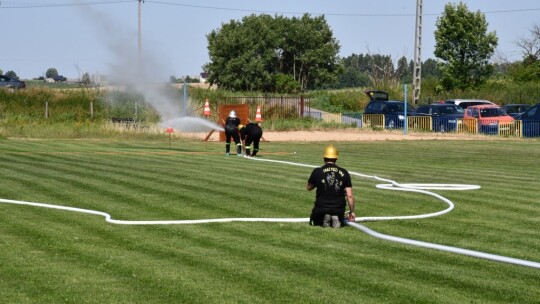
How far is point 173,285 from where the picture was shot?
10.6m

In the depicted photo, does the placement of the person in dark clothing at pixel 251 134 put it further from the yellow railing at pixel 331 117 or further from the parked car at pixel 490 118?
the yellow railing at pixel 331 117

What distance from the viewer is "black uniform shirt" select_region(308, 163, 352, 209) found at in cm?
1507

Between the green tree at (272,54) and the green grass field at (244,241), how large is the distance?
72902 millimetres

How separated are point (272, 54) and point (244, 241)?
90.2 m

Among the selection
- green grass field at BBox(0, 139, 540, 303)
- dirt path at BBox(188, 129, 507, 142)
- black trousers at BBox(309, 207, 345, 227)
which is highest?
dirt path at BBox(188, 129, 507, 142)

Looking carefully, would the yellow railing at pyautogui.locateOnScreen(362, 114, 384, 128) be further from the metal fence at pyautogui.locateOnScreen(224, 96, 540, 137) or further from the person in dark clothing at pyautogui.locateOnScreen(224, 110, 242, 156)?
the person in dark clothing at pyautogui.locateOnScreen(224, 110, 242, 156)

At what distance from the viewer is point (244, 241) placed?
13.9 m

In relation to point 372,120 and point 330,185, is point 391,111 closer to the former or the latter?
point 372,120

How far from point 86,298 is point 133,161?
19.3 meters

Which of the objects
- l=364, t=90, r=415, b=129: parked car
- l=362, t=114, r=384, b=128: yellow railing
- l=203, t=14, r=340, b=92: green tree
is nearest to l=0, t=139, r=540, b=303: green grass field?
l=364, t=90, r=415, b=129: parked car

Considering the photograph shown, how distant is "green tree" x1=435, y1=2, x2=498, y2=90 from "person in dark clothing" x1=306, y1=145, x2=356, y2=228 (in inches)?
2390

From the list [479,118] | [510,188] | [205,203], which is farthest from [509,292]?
[479,118]

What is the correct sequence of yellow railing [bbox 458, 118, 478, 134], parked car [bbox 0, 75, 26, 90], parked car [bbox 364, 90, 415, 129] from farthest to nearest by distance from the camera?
parked car [bbox 0, 75, 26, 90] < parked car [bbox 364, 90, 415, 129] < yellow railing [bbox 458, 118, 478, 134]

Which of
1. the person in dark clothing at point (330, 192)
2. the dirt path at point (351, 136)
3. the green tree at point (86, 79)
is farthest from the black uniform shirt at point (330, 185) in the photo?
the green tree at point (86, 79)
